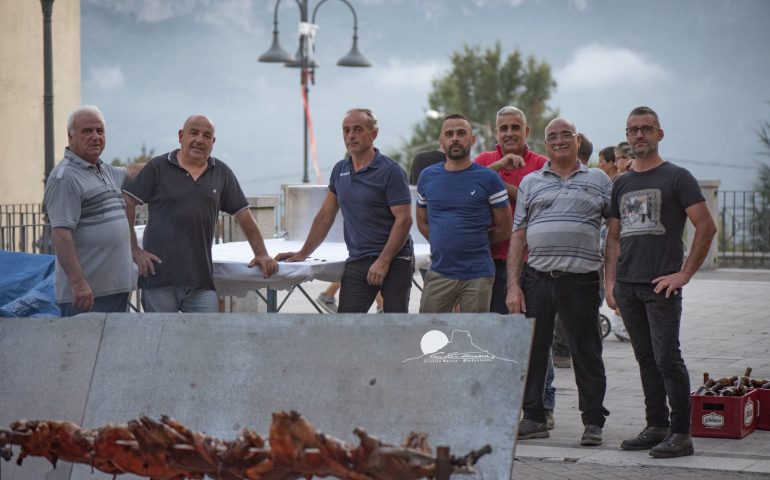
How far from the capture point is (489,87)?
71.4 m

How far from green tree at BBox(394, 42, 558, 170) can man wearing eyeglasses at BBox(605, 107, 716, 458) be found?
64.6 metres

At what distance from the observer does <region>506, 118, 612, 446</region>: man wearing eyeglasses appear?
6.19m

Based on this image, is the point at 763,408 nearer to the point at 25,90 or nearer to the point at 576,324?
the point at 576,324

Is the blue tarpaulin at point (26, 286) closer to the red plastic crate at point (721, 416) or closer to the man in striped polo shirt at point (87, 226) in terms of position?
the man in striped polo shirt at point (87, 226)

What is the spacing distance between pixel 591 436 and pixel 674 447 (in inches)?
20.0

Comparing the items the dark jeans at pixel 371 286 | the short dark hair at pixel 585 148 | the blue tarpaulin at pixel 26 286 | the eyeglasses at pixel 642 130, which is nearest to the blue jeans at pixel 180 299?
the blue tarpaulin at pixel 26 286

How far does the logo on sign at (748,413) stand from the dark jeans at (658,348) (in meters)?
0.60

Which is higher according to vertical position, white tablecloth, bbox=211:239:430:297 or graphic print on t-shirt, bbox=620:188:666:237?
graphic print on t-shirt, bbox=620:188:666:237

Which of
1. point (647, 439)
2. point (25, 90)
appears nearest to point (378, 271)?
point (647, 439)

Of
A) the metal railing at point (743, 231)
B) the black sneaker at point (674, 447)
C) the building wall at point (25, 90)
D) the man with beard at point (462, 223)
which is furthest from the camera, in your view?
the building wall at point (25, 90)

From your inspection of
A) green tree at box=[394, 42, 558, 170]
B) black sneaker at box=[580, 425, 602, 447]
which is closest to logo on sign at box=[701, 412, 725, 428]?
black sneaker at box=[580, 425, 602, 447]

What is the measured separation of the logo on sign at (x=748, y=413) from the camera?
6.51m

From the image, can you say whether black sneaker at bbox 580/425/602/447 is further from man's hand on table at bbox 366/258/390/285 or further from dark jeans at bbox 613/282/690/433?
man's hand on table at bbox 366/258/390/285

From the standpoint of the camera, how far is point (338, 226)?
339 inches
